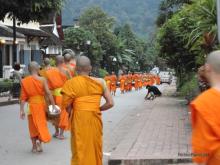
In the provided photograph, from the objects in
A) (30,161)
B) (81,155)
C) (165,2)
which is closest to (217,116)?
(81,155)

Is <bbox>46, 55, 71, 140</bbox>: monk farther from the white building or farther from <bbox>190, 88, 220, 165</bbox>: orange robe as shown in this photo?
the white building

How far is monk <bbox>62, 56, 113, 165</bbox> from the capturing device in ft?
27.2

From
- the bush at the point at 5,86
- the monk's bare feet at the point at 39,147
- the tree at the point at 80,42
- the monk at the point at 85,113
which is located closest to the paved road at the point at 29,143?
the monk's bare feet at the point at 39,147

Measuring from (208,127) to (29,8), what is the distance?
53.2 ft

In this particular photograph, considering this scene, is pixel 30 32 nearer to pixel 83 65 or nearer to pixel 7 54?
pixel 7 54

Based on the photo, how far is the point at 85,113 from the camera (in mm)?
8398

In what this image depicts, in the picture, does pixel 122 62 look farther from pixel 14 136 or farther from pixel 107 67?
pixel 14 136

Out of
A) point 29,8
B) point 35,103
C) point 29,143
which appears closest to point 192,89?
point 29,8

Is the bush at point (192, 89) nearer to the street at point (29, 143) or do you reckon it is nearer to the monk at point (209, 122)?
the street at point (29, 143)

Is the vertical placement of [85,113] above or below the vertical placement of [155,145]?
above

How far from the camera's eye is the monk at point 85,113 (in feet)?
27.2

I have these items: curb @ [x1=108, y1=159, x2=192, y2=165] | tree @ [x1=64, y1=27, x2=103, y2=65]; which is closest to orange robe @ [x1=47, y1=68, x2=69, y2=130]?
curb @ [x1=108, y1=159, x2=192, y2=165]

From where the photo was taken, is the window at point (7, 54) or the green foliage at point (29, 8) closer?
the green foliage at point (29, 8)

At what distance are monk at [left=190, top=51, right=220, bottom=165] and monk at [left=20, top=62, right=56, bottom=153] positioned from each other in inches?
275
